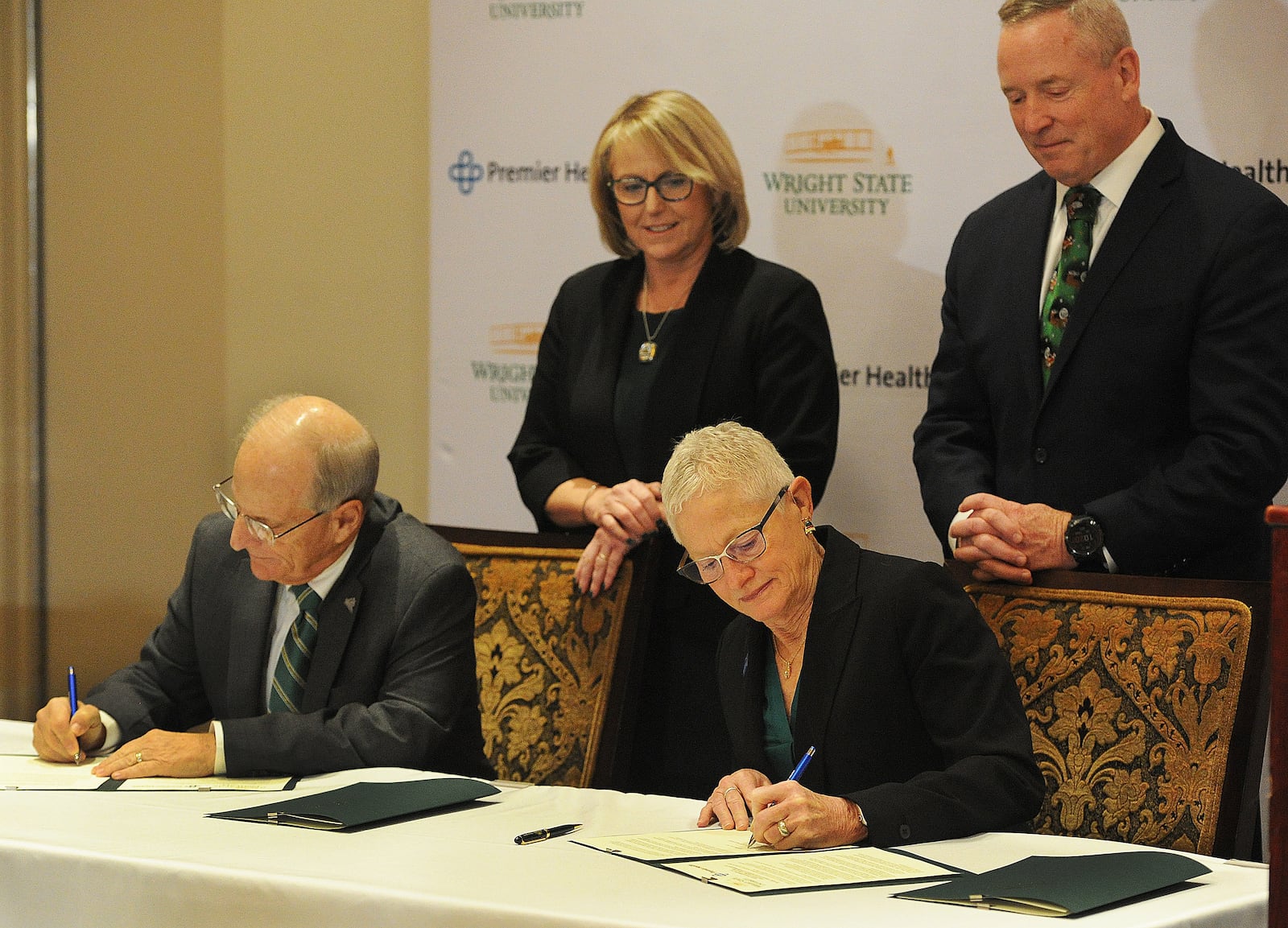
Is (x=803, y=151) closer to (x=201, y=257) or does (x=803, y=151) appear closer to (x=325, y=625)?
(x=325, y=625)

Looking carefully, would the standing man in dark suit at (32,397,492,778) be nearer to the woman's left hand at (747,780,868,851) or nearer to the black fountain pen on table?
the black fountain pen on table

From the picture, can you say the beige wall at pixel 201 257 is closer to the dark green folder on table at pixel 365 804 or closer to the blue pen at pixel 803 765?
the dark green folder on table at pixel 365 804

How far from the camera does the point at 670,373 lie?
3479 millimetres

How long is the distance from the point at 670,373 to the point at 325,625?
1002mm

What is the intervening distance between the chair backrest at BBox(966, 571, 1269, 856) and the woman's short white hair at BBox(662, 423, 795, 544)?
25.4 inches

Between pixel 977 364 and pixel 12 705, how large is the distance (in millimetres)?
3590

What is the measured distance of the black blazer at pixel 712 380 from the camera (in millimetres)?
3410

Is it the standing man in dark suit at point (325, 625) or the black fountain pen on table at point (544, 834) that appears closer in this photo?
the black fountain pen on table at point (544, 834)

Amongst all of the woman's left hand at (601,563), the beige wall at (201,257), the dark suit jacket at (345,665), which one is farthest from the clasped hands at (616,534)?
the beige wall at (201,257)

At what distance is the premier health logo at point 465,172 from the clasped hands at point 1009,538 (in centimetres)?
214

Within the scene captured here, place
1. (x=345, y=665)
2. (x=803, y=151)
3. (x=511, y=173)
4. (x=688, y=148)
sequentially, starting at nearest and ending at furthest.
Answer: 1. (x=345, y=665)
2. (x=688, y=148)
3. (x=803, y=151)
4. (x=511, y=173)

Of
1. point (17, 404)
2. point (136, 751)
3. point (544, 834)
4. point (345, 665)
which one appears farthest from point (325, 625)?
point (17, 404)

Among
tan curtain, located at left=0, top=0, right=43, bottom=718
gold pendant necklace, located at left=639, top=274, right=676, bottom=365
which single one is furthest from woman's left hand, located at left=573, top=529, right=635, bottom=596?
tan curtain, located at left=0, top=0, right=43, bottom=718

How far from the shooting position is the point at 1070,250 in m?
3.19
